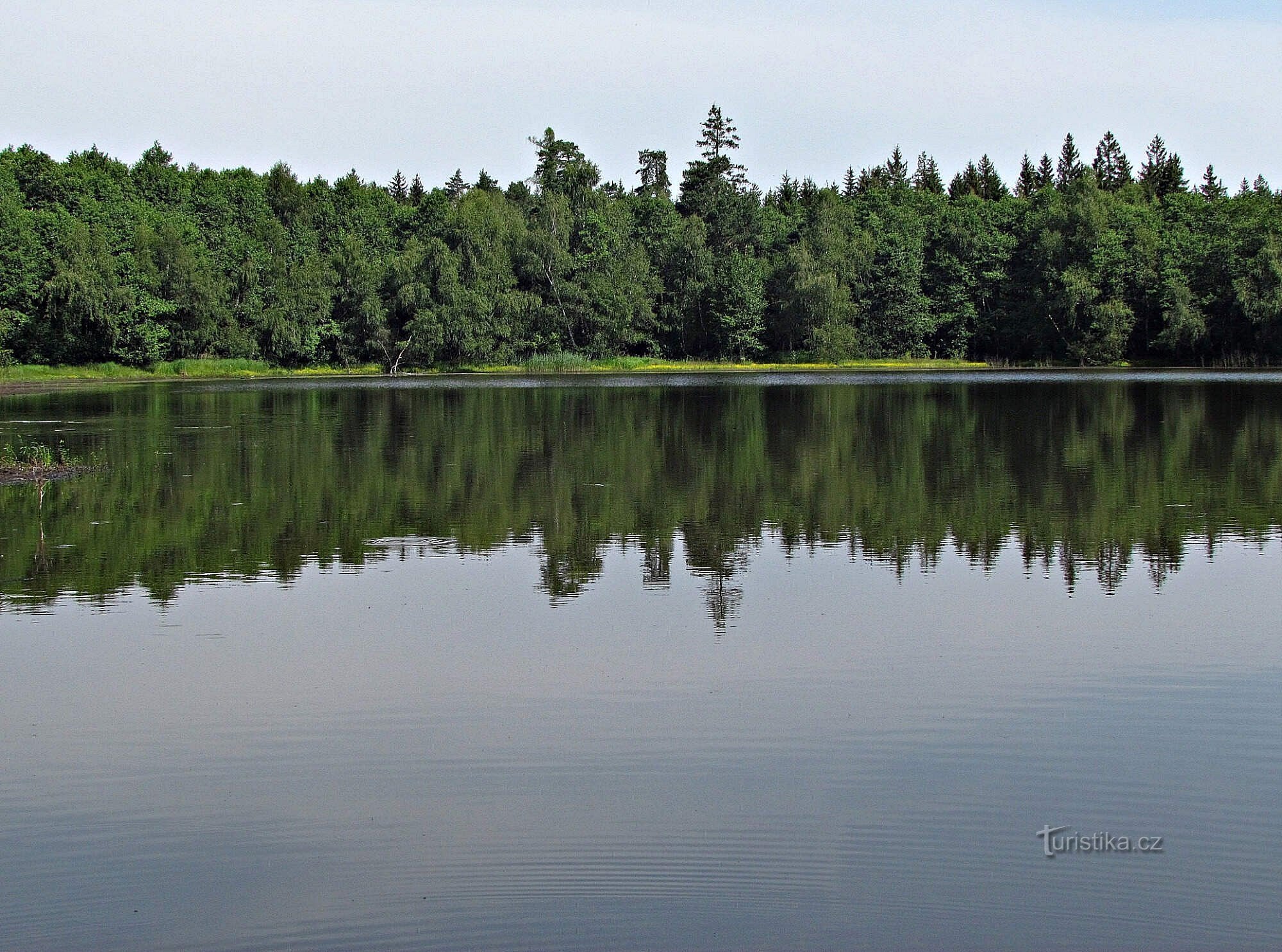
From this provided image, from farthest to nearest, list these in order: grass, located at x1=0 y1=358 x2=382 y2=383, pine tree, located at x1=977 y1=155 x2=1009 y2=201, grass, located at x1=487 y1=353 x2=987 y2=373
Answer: pine tree, located at x1=977 y1=155 x2=1009 y2=201, grass, located at x1=487 y1=353 x2=987 y2=373, grass, located at x1=0 y1=358 x2=382 y2=383

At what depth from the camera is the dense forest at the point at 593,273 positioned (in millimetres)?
89438

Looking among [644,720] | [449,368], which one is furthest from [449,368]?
[644,720]

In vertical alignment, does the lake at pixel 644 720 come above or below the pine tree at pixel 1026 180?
below

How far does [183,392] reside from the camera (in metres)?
65.6

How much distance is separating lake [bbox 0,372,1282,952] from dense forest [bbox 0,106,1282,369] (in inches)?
2788

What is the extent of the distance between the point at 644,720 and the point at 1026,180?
158027 mm

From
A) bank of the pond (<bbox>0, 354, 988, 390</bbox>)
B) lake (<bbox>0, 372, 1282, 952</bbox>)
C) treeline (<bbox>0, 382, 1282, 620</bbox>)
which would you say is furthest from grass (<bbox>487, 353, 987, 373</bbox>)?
lake (<bbox>0, 372, 1282, 952</bbox>)

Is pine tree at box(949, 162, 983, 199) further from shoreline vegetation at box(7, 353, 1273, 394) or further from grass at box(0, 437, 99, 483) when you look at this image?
grass at box(0, 437, 99, 483)

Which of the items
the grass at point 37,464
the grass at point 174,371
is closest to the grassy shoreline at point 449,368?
the grass at point 174,371

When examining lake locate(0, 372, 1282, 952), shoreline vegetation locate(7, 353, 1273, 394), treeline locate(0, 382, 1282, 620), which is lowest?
lake locate(0, 372, 1282, 952)

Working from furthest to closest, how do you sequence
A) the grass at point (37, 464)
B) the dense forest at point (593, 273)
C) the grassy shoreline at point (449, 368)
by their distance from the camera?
the dense forest at point (593, 273) < the grassy shoreline at point (449, 368) < the grass at point (37, 464)

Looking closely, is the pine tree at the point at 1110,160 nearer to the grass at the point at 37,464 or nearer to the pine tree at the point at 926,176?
the pine tree at the point at 926,176

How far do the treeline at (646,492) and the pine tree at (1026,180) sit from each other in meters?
116

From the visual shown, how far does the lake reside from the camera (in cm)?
696
